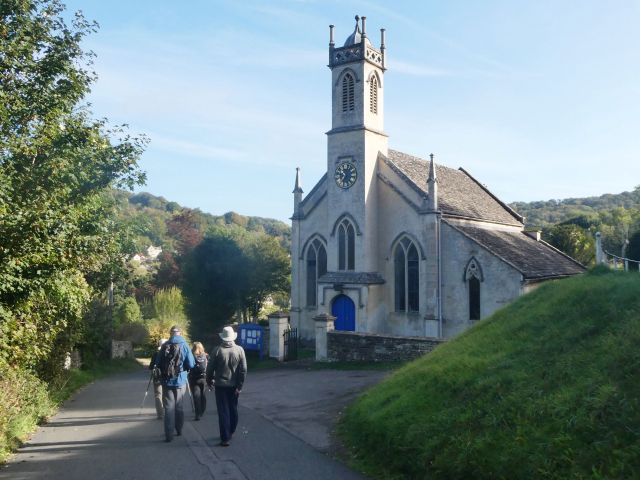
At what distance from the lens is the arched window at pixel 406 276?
2534 cm

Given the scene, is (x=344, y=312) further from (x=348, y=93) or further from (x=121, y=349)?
(x=121, y=349)

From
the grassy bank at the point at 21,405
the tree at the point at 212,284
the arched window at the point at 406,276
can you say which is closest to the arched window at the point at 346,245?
the arched window at the point at 406,276

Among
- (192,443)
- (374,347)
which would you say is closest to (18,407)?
(192,443)

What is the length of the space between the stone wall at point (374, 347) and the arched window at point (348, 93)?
39.6 feet

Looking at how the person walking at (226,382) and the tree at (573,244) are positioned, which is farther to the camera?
the tree at (573,244)

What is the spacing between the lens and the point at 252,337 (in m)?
23.9

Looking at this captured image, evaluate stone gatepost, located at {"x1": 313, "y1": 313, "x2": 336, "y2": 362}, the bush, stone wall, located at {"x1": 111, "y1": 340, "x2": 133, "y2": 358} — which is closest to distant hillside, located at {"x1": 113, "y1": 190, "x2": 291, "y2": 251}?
stone wall, located at {"x1": 111, "y1": 340, "x2": 133, "y2": 358}

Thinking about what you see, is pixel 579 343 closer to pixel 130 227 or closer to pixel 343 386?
pixel 343 386

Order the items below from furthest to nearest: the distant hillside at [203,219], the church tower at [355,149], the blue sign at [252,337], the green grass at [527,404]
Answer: the distant hillside at [203,219], the church tower at [355,149], the blue sign at [252,337], the green grass at [527,404]

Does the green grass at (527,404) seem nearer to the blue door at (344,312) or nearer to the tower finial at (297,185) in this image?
the blue door at (344,312)

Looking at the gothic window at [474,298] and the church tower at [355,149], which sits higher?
the church tower at [355,149]

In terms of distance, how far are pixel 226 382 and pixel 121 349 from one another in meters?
22.8

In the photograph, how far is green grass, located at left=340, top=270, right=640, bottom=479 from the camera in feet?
19.9

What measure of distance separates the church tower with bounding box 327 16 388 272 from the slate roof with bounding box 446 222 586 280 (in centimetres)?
442
